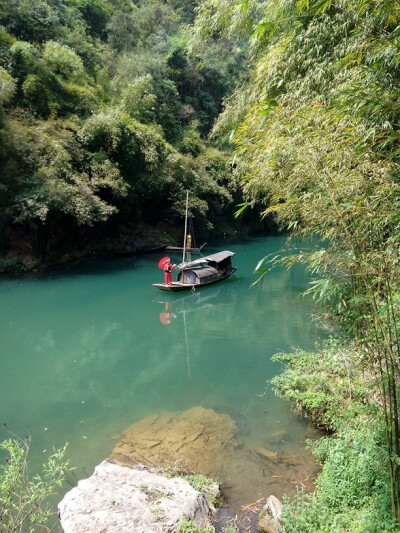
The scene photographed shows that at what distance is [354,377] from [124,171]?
43.5ft

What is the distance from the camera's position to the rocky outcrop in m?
2.49

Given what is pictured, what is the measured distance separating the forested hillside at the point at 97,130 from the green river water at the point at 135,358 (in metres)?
2.47

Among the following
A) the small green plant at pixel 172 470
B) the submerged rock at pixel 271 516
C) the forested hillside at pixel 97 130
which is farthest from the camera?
the forested hillside at pixel 97 130

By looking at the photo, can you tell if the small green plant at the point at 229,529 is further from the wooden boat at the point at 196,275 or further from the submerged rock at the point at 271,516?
the wooden boat at the point at 196,275

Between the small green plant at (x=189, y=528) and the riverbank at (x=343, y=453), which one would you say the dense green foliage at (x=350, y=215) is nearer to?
the riverbank at (x=343, y=453)

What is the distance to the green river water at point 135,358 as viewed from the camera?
4.29 metres

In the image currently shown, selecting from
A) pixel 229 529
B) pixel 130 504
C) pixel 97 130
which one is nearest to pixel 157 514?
pixel 130 504

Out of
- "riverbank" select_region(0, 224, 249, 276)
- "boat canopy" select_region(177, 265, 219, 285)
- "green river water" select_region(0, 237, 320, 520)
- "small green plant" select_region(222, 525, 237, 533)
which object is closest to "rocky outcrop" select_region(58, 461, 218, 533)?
"small green plant" select_region(222, 525, 237, 533)

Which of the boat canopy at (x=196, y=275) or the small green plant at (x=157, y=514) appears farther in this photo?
the boat canopy at (x=196, y=275)

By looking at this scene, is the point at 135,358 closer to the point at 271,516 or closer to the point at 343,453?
the point at 271,516

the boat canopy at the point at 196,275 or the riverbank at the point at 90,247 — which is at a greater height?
the riverbank at the point at 90,247

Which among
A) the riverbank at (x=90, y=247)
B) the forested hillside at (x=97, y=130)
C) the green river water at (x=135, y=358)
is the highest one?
the forested hillside at (x=97, y=130)

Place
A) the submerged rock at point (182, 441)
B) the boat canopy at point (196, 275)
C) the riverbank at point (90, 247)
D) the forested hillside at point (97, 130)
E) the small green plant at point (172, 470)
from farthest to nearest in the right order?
the riverbank at point (90, 247), the forested hillside at point (97, 130), the boat canopy at point (196, 275), the submerged rock at point (182, 441), the small green plant at point (172, 470)

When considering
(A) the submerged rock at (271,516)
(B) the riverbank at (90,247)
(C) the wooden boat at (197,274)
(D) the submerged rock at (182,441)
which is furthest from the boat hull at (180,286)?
(A) the submerged rock at (271,516)
